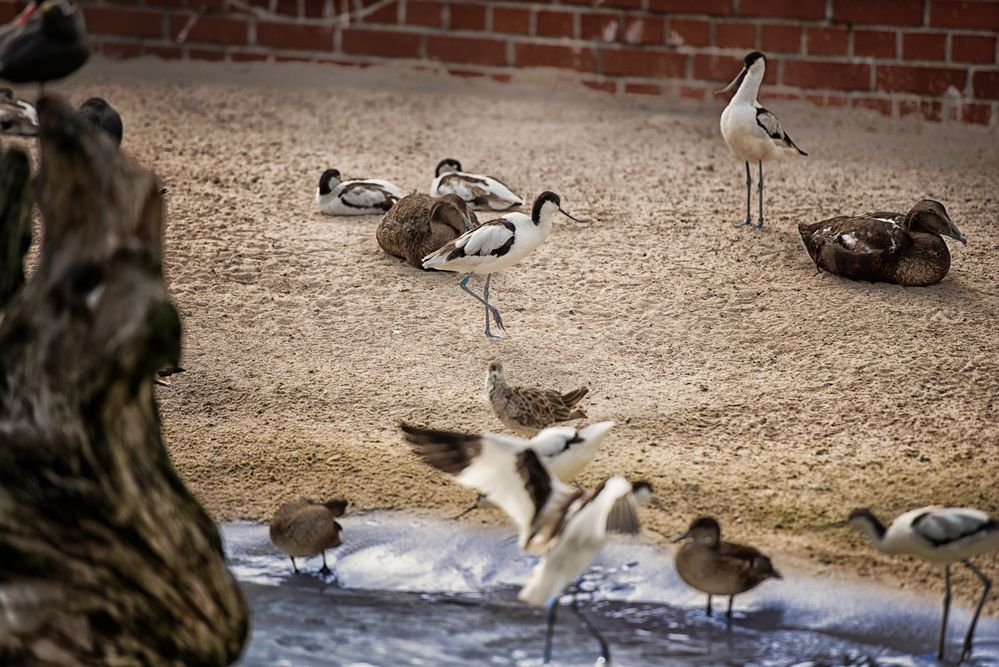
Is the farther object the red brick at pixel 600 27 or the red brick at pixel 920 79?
the red brick at pixel 600 27

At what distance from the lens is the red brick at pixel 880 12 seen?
977cm

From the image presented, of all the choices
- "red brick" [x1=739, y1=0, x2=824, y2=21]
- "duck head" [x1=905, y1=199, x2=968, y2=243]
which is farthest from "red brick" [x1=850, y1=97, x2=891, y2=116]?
"duck head" [x1=905, y1=199, x2=968, y2=243]

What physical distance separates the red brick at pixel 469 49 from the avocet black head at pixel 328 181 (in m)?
3.05

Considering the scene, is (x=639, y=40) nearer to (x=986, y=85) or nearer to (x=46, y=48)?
(x=986, y=85)

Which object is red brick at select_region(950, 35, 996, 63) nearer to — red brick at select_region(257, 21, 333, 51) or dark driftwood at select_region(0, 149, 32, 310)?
red brick at select_region(257, 21, 333, 51)

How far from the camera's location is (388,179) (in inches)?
335

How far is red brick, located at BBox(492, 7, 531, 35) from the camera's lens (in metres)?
10.3

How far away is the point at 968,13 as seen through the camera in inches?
382

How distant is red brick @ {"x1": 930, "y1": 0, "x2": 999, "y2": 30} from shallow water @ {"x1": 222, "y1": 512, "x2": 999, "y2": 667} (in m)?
6.55

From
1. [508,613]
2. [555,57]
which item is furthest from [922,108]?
[508,613]

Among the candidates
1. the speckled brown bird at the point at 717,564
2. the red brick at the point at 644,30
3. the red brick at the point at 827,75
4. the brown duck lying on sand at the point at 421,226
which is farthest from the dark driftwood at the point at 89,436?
the red brick at the point at 827,75

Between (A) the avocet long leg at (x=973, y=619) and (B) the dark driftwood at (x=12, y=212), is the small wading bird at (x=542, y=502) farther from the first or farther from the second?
(B) the dark driftwood at (x=12, y=212)

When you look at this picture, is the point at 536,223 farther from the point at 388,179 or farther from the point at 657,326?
the point at 388,179

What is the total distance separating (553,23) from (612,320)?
14.7ft
